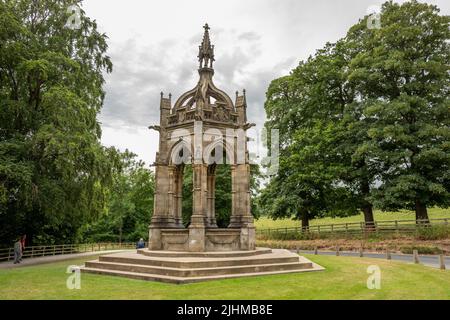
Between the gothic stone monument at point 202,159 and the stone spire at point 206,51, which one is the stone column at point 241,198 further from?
the stone spire at point 206,51

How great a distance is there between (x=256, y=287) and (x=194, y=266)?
253cm

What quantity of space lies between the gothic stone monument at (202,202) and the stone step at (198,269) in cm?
3

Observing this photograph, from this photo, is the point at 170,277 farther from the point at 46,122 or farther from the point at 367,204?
the point at 367,204

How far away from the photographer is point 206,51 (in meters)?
17.8

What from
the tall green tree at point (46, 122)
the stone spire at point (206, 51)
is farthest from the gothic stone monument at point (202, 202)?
the tall green tree at point (46, 122)

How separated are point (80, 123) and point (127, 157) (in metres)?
36.8

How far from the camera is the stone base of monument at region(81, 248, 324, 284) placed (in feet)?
37.6

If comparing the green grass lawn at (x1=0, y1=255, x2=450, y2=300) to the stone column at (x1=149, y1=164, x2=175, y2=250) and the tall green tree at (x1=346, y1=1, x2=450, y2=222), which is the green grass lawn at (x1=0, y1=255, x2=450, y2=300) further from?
the tall green tree at (x1=346, y1=1, x2=450, y2=222)

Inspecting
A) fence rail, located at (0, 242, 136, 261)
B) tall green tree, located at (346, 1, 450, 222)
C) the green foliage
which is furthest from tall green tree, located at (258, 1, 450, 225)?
the green foliage

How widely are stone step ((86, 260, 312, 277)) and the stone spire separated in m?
9.69

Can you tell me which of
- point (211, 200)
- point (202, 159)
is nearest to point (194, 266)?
point (202, 159)
